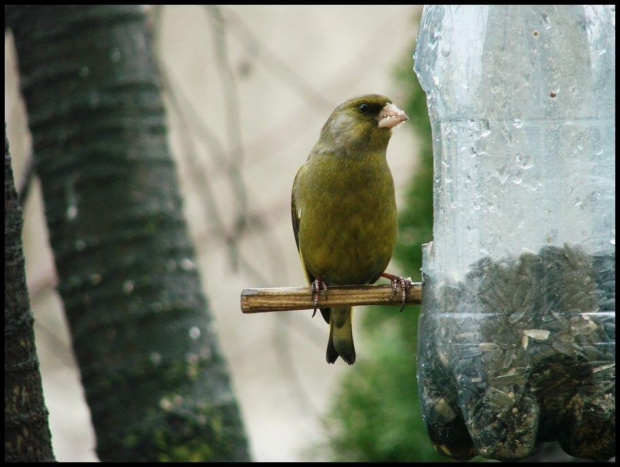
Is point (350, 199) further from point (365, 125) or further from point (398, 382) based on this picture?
point (398, 382)

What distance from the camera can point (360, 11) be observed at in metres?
11.5

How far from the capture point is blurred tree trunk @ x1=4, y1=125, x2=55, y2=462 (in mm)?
2584

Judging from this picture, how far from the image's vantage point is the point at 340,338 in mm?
3957

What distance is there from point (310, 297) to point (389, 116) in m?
1.06

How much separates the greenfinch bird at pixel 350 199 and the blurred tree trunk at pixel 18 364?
142 centimetres

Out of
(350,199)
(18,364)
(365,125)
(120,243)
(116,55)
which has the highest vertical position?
(116,55)

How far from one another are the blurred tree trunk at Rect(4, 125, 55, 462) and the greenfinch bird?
142cm

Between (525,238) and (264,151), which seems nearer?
(525,238)

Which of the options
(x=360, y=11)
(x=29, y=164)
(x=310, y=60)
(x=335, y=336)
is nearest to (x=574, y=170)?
(x=335, y=336)

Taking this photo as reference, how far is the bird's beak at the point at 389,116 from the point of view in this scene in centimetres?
365

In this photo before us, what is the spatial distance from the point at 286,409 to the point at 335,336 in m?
7.38

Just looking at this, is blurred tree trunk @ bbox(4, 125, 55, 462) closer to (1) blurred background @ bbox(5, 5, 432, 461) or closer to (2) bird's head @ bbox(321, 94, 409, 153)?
(2) bird's head @ bbox(321, 94, 409, 153)

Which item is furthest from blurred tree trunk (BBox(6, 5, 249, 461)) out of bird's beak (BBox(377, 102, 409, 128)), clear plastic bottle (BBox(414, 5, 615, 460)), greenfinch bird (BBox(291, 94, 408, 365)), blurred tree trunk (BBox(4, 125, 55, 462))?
clear plastic bottle (BBox(414, 5, 615, 460))

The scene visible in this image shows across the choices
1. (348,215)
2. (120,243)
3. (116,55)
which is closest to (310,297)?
(348,215)
